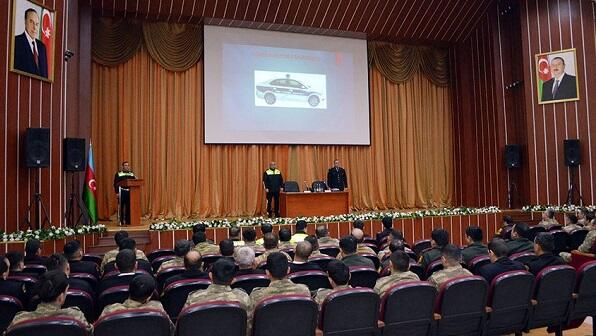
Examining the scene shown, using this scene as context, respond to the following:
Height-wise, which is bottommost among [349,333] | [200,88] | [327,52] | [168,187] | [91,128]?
[349,333]

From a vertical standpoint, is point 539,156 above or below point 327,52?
below

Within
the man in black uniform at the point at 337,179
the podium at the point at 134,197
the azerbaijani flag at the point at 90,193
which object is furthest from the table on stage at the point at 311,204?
the azerbaijani flag at the point at 90,193

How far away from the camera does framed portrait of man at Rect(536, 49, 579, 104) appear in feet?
34.1

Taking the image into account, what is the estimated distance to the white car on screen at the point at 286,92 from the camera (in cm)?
1106

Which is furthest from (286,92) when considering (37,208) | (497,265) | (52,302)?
(52,302)

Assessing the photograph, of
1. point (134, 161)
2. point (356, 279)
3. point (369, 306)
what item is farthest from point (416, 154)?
point (369, 306)

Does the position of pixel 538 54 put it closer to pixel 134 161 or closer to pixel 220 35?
pixel 220 35

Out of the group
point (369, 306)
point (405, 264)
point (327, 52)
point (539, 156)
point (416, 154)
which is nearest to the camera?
point (369, 306)

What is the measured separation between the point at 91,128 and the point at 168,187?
2.10 metres

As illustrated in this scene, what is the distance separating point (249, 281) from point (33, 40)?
19.3 feet

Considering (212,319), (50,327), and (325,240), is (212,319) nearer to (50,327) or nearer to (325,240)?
(50,327)

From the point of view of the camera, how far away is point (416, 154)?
43.1 ft

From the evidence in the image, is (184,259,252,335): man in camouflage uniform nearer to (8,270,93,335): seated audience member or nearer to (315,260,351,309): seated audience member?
(315,260,351,309): seated audience member

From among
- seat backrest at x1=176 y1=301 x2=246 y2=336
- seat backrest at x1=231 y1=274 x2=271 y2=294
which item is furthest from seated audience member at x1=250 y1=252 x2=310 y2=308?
seat backrest at x1=231 y1=274 x2=271 y2=294
